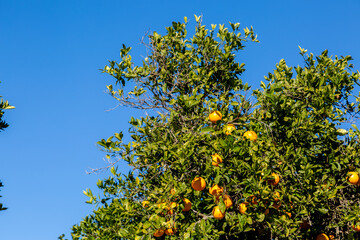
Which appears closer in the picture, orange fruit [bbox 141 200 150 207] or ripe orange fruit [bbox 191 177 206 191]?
ripe orange fruit [bbox 191 177 206 191]

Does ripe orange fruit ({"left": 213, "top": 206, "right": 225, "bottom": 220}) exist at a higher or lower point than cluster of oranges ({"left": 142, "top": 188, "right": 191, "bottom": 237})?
lower

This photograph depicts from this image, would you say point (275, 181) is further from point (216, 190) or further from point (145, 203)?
point (145, 203)

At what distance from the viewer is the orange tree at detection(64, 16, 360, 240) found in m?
5.41

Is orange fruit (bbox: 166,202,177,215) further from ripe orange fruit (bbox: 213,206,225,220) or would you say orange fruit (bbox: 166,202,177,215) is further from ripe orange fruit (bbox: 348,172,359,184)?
ripe orange fruit (bbox: 348,172,359,184)

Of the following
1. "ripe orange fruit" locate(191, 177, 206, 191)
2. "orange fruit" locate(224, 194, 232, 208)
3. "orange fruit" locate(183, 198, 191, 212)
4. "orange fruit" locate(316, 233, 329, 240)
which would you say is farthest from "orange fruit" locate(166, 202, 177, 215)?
"orange fruit" locate(316, 233, 329, 240)

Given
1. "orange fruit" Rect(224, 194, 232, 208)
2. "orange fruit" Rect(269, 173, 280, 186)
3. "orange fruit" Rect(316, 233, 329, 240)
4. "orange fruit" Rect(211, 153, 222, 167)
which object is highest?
"orange fruit" Rect(211, 153, 222, 167)

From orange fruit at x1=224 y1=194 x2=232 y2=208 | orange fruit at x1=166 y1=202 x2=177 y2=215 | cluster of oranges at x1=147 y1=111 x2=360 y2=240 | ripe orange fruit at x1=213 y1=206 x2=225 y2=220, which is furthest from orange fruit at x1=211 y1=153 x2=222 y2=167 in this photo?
orange fruit at x1=166 y1=202 x2=177 y2=215

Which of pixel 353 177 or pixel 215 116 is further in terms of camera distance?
pixel 353 177

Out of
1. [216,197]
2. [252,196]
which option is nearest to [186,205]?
[216,197]

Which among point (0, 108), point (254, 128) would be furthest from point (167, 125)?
point (0, 108)

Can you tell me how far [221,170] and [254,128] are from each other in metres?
1.61

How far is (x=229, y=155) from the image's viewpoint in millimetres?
5316

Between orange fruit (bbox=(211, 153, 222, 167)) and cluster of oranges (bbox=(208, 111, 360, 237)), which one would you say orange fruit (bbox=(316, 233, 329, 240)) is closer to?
cluster of oranges (bbox=(208, 111, 360, 237))

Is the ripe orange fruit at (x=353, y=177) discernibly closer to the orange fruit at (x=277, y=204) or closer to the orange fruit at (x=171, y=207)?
the orange fruit at (x=277, y=204)
